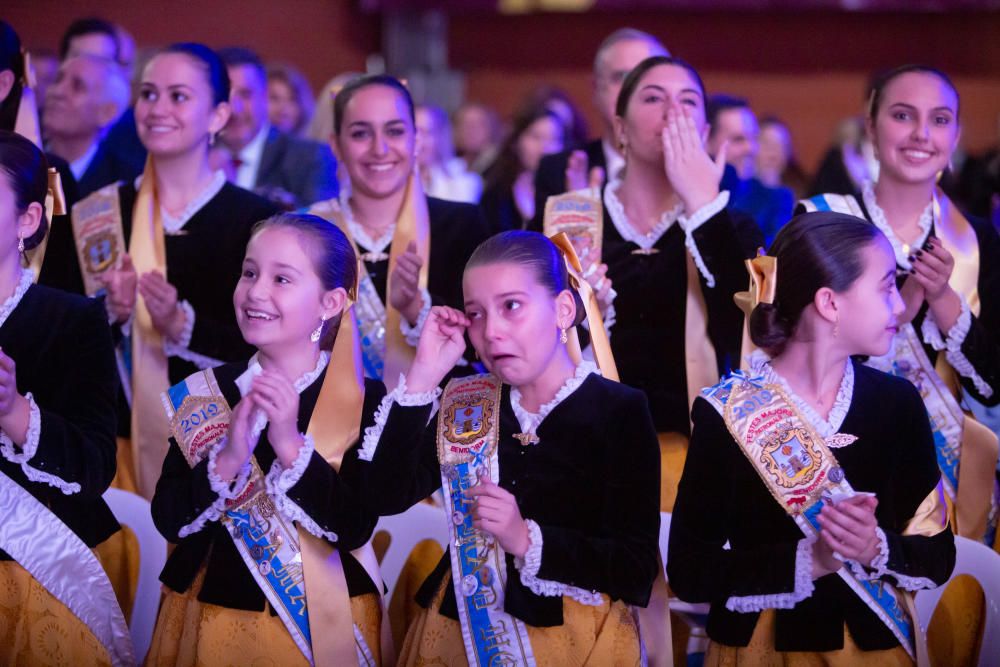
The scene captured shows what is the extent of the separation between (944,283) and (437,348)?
1.28 m

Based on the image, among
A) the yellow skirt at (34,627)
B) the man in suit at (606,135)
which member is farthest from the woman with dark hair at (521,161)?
the yellow skirt at (34,627)

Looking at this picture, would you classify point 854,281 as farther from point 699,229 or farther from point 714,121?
point 714,121

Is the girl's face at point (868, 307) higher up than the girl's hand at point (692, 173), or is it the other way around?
the girl's hand at point (692, 173)

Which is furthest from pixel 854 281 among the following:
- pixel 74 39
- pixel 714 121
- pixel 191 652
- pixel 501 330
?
pixel 74 39

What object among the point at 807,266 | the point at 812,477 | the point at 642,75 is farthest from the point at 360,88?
the point at 812,477

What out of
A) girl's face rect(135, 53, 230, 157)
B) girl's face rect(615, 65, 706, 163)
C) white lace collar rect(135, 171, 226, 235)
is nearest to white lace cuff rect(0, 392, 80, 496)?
white lace collar rect(135, 171, 226, 235)

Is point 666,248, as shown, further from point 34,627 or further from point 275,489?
point 34,627

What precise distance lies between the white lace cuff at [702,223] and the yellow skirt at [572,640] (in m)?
0.97

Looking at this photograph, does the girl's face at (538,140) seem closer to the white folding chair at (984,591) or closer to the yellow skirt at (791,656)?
the white folding chair at (984,591)

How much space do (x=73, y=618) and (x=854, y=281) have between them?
1693 mm

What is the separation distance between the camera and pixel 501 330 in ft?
7.44

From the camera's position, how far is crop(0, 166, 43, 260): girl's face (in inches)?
98.0

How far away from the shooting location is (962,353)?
2.97m

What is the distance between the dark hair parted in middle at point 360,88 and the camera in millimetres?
3455
